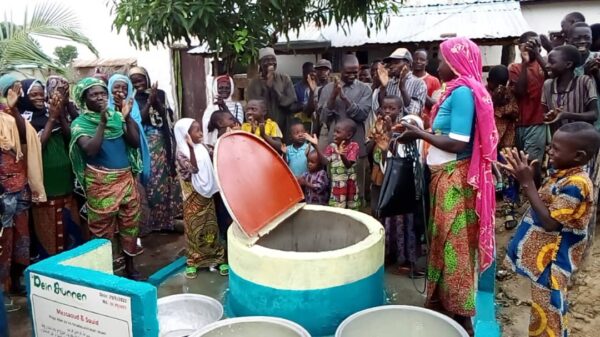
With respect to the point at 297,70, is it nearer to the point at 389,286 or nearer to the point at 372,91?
the point at 372,91

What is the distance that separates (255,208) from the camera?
3.40 m

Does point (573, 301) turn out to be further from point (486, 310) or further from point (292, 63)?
point (292, 63)

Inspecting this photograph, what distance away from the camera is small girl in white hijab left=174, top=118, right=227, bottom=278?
417cm

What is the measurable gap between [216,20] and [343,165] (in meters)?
1.82

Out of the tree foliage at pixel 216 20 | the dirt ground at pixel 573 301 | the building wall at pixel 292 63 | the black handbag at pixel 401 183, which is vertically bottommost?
the dirt ground at pixel 573 301

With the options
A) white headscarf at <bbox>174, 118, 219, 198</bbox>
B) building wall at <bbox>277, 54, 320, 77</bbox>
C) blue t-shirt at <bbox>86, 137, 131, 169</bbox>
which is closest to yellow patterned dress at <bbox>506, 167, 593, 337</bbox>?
white headscarf at <bbox>174, 118, 219, 198</bbox>

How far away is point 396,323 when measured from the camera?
2.97 metres

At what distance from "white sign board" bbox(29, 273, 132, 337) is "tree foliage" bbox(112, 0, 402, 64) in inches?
107

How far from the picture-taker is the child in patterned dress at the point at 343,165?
4262 mm

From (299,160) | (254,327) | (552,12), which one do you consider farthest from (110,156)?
(552,12)

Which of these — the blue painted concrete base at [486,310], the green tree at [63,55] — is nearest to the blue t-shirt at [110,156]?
the green tree at [63,55]

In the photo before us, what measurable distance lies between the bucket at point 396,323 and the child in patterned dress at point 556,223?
Result: 0.56 meters

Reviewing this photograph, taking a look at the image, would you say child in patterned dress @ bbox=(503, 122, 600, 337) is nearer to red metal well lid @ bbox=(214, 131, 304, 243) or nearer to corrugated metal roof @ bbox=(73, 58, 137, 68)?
red metal well lid @ bbox=(214, 131, 304, 243)

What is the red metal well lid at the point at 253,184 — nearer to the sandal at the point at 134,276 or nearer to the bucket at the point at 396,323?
the bucket at the point at 396,323
